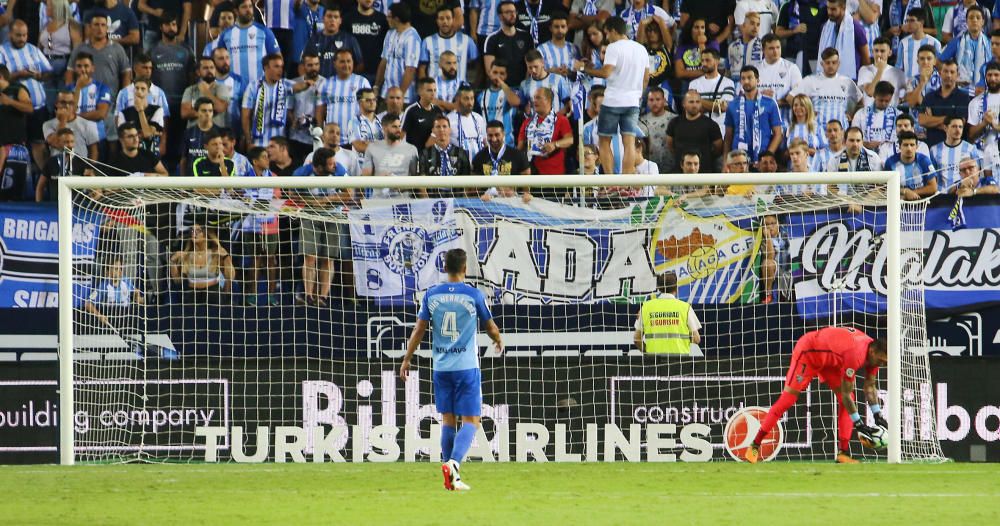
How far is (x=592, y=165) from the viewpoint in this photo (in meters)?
15.0

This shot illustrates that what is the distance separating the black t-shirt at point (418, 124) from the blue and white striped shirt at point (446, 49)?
3.15 ft

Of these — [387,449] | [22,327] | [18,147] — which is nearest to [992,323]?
[387,449]

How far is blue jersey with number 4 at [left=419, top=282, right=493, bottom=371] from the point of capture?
9844 millimetres

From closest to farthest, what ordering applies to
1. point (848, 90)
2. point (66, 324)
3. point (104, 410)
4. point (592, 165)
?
1. point (66, 324)
2. point (104, 410)
3. point (592, 165)
4. point (848, 90)

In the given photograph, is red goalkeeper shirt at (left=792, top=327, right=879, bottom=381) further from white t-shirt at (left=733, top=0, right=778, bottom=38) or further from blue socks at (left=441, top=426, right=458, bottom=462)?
white t-shirt at (left=733, top=0, right=778, bottom=38)

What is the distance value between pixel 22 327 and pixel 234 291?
2089 mm

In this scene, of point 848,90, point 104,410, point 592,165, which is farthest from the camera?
point 848,90

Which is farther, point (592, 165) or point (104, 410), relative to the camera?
point (592, 165)

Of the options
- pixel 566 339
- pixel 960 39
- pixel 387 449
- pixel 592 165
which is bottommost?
pixel 387 449

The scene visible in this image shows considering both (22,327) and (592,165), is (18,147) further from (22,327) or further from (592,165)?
(592,165)

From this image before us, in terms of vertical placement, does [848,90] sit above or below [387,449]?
above

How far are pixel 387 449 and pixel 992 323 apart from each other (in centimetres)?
605

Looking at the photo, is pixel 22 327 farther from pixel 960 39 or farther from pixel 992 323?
pixel 960 39

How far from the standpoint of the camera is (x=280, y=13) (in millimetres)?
17266
